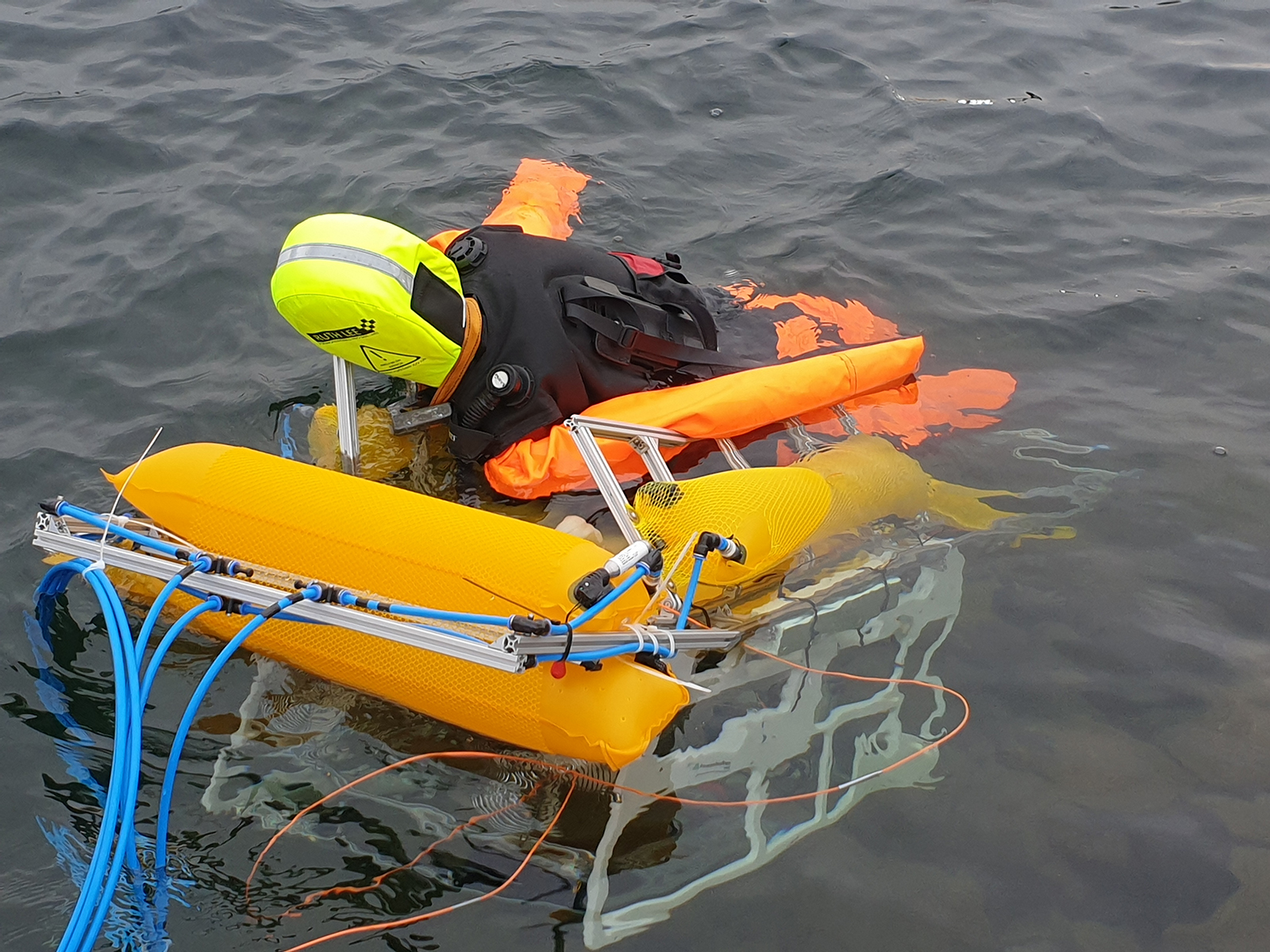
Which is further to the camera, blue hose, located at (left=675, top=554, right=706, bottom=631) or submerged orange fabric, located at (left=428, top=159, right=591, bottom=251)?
submerged orange fabric, located at (left=428, top=159, right=591, bottom=251)

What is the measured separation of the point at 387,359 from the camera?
330cm

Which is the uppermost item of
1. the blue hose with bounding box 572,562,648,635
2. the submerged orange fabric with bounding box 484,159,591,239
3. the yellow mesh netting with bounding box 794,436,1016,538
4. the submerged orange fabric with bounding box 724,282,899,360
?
the submerged orange fabric with bounding box 484,159,591,239

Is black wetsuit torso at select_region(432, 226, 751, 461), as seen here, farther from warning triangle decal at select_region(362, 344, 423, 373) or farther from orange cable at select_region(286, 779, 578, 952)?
orange cable at select_region(286, 779, 578, 952)

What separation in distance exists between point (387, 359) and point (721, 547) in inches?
52.1

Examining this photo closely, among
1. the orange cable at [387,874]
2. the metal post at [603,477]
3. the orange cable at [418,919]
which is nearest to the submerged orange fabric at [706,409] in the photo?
the metal post at [603,477]

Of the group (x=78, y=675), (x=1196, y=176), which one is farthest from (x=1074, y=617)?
(x=1196, y=176)

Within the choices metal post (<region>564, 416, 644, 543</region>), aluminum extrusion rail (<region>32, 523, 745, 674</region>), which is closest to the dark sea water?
aluminum extrusion rail (<region>32, 523, 745, 674</region>)

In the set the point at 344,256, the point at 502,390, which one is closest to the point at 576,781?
the point at 502,390

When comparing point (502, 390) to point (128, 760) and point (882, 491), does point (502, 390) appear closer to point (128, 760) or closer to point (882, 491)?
point (882, 491)

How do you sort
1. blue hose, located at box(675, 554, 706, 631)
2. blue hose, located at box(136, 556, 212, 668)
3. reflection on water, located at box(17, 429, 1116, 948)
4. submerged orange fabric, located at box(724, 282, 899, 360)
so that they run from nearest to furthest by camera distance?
1. blue hose, located at box(136, 556, 212, 668)
2. reflection on water, located at box(17, 429, 1116, 948)
3. blue hose, located at box(675, 554, 706, 631)
4. submerged orange fabric, located at box(724, 282, 899, 360)

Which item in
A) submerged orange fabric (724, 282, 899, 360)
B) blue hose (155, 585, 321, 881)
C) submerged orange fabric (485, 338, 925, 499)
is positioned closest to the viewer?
blue hose (155, 585, 321, 881)

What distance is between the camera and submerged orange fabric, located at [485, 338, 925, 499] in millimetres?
3477

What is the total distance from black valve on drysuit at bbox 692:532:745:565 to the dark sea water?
75cm

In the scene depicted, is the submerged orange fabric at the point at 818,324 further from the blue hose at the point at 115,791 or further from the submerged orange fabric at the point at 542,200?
the blue hose at the point at 115,791
